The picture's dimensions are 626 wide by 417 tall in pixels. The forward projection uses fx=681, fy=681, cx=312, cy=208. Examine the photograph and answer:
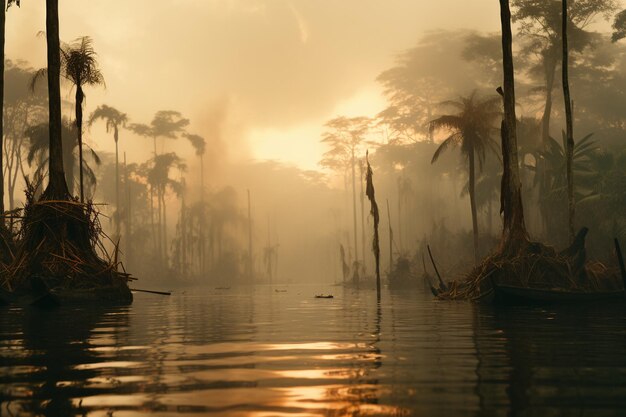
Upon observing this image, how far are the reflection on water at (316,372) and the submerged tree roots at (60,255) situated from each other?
359 inches

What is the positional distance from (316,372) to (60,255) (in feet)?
52.7

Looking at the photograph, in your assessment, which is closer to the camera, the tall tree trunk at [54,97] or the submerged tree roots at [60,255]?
the submerged tree roots at [60,255]

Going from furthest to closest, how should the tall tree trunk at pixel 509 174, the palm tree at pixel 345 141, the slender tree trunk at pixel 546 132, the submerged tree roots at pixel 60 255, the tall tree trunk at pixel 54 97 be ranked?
the palm tree at pixel 345 141 → the slender tree trunk at pixel 546 132 → the tall tree trunk at pixel 509 174 → the tall tree trunk at pixel 54 97 → the submerged tree roots at pixel 60 255

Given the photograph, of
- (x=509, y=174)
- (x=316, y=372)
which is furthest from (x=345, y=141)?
(x=316, y=372)

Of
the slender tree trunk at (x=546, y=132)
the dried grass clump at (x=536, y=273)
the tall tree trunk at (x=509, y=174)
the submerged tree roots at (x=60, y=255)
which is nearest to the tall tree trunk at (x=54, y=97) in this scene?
the submerged tree roots at (x=60, y=255)

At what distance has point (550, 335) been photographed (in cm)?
998

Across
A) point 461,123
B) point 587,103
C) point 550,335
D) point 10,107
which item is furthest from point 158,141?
point 550,335

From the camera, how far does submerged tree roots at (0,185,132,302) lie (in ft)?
65.3

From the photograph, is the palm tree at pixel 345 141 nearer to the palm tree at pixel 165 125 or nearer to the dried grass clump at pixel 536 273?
the palm tree at pixel 165 125

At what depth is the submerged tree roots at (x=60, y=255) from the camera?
1991 centimetres

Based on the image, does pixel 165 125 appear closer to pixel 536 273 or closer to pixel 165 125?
pixel 165 125

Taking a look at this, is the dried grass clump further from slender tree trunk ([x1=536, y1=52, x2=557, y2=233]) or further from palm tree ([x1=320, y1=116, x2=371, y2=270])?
palm tree ([x1=320, y1=116, x2=371, y2=270])

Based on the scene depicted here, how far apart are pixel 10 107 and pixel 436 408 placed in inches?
2683

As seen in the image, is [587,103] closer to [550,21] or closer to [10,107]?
[550,21]
